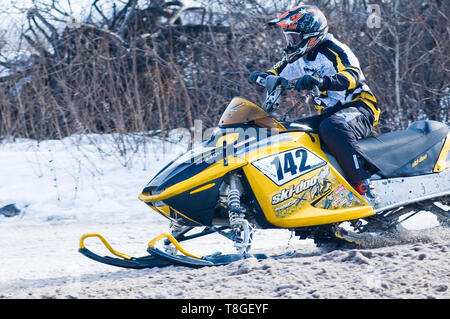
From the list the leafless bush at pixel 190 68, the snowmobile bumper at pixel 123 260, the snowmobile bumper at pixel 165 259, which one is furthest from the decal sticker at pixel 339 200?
the leafless bush at pixel 190 68

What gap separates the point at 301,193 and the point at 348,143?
18.3 inches

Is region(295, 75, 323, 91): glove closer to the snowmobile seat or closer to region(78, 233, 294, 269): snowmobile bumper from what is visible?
the snowmobile seat

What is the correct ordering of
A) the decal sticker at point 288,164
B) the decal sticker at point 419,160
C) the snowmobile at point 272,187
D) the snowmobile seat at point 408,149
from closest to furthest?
the snowmobile at point 272,187 < the decal sticker at point 288,164 < the snowmobile seat at point 408,149 < the decal sticker at point 419,160

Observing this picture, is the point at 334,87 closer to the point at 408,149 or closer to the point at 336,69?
the point at 336,69

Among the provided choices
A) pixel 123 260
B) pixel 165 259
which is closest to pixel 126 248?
pixel 123 260

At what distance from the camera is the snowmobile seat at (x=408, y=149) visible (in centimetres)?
459

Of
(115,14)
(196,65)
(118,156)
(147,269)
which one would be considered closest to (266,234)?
(147,269)

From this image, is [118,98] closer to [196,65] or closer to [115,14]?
[196,65]

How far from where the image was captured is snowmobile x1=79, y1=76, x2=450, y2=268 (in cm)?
401

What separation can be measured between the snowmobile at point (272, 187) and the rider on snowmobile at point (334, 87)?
0.32ft

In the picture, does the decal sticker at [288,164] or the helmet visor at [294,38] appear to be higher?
the helmet visor at [294,38]

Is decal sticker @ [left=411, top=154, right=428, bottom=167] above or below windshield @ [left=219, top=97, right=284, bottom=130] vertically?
below

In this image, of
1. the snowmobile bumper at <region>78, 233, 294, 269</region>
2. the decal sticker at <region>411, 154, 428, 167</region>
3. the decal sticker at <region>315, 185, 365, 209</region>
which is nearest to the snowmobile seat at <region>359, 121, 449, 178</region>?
the decal sticker at <region>411, 154, 428, 167</region>

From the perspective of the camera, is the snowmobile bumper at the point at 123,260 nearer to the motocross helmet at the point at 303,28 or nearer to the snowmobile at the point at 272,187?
the snowmobile at the point at 272,187
